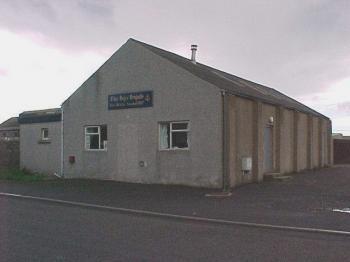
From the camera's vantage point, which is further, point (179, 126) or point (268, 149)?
point (268, 149)

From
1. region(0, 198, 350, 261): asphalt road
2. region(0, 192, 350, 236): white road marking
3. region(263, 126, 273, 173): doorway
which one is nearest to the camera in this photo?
region(0, 198, 350, 261): asphalt road

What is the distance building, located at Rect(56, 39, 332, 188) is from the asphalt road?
7811 millimetres

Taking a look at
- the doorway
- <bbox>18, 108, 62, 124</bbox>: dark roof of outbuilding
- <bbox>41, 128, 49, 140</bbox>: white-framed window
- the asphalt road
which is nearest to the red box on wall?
<bbox>18, 108, 62, 124</bbox>: dark roof of outbuilding

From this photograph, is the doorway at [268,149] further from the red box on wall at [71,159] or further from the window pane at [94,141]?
the red box on wall at [71,159]

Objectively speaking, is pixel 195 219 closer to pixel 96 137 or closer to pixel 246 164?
pixel 246 164

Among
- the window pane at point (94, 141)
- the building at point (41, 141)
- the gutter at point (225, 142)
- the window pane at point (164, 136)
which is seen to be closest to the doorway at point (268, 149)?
the gutter at point (225, 142)

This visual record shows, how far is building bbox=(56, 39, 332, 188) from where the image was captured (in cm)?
1925

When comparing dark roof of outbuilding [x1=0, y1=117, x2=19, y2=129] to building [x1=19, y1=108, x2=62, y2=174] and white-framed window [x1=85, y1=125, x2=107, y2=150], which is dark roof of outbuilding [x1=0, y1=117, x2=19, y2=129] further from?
white-framed window [x1=85, y1=125, x2=107, y2=150]

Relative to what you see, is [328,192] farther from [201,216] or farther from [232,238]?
[232,238]

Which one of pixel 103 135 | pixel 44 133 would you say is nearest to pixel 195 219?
pixel 103 135

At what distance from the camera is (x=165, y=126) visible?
20859 millimetres

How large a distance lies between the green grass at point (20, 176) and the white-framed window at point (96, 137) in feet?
9.03

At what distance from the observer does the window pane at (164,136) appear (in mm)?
20734

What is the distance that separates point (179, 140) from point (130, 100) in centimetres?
309
